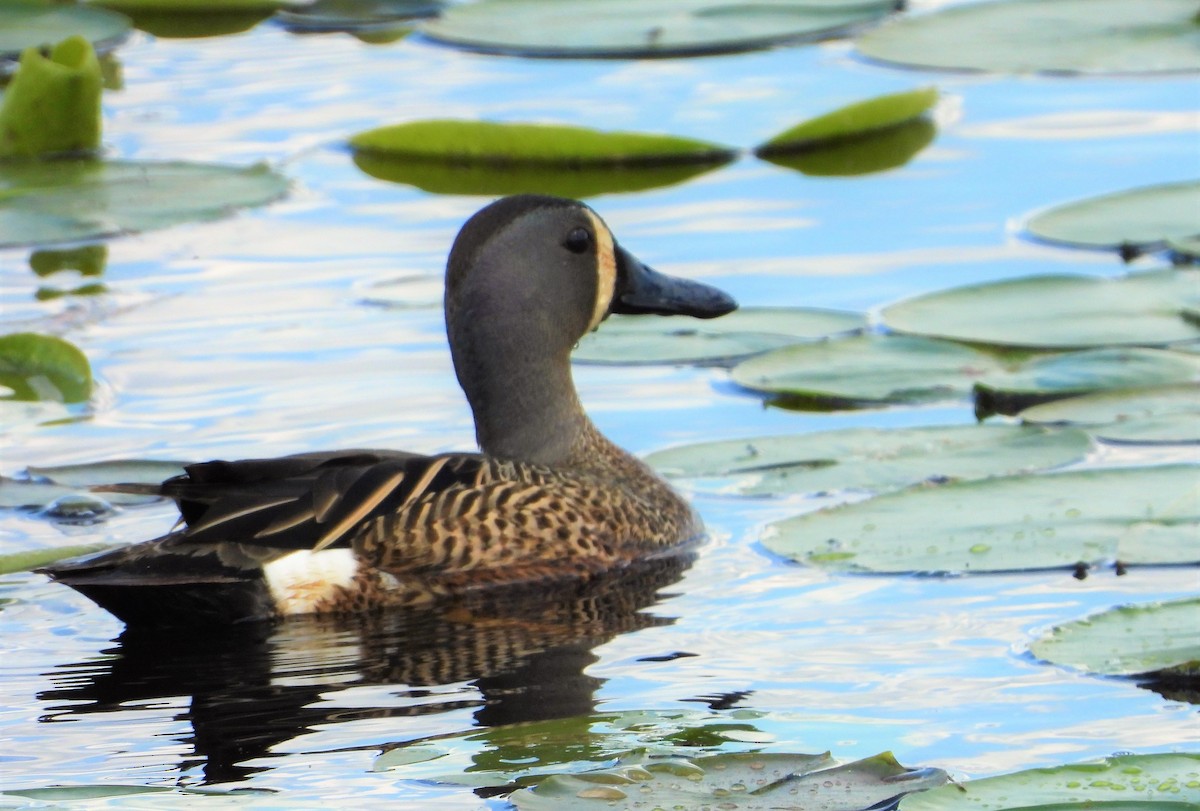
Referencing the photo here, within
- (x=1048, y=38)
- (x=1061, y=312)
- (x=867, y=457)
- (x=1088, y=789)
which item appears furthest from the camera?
(x=1048, y=38)

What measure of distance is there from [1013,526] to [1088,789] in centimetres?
200

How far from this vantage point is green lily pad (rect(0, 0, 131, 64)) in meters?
12.9

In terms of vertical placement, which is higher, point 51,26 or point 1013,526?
point 51,26

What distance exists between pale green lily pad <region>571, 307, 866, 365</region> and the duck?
2.12 ft

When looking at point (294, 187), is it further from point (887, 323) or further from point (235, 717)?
point (235, 717)

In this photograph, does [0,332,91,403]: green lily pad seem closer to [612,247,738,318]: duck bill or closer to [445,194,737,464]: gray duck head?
[445,194,737,464]: gray duck head

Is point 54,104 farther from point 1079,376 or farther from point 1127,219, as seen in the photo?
point 1079,376

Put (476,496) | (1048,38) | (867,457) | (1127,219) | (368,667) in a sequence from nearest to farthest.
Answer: (368,667)
(476,496)
(867,457)
(1127,219)
(1048,38)

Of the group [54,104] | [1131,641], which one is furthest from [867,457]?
[54,104]

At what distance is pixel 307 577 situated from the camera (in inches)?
252

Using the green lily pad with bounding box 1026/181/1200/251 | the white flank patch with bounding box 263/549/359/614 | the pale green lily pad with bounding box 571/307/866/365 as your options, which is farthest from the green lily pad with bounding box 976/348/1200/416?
the white flank patch with bounding box 263/549/359/614

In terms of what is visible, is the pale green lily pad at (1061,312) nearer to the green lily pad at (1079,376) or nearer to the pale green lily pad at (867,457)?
the green lily pad at (1079,376)

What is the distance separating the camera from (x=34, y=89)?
1079cm

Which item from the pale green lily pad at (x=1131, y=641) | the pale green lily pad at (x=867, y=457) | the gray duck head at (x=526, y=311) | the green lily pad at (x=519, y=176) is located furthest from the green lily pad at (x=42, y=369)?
the pale green lily pad at (x=1131, y=641)
